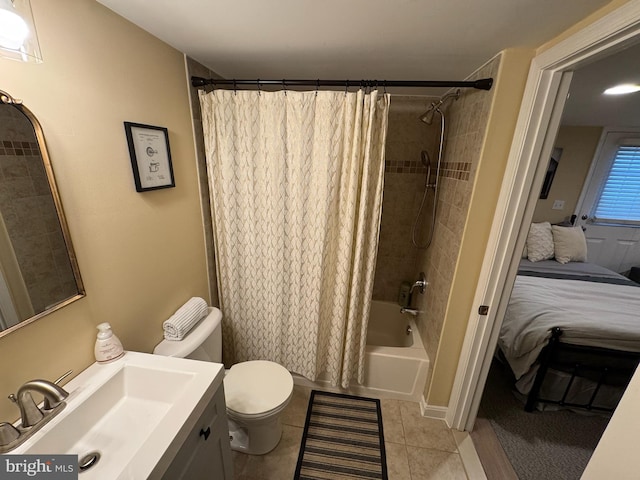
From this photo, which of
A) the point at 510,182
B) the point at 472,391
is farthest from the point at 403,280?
the point at 510,182

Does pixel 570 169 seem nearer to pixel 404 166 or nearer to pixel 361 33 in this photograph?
pixel 404 166

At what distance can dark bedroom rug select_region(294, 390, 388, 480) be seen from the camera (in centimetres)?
147

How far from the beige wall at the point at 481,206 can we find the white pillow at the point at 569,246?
2.40 meters

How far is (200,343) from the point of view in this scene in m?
1.37

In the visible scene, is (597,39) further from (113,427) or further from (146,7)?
(113,427)

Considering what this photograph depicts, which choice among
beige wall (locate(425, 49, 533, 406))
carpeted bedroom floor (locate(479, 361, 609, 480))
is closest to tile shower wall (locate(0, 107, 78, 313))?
beige wall (locate(425, 49, 533, 406))

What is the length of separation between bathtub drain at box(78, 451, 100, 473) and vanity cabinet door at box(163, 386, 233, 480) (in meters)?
0.26

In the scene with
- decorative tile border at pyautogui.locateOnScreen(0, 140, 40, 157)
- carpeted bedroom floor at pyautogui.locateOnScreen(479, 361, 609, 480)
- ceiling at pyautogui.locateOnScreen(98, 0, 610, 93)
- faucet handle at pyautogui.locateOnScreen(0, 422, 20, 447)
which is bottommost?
carpeted bedroom floor at pyautogui.locateOnScreen(479, 361, 609, 480)

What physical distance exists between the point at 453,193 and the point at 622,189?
3262 mm

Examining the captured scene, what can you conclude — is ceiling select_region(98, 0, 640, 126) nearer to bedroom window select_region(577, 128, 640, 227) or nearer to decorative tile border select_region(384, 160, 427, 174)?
decorative tile border select_region(384, 160, 427, 174)

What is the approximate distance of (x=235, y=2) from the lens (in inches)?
34.8

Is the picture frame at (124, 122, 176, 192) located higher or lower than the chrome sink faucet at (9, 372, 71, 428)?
higher

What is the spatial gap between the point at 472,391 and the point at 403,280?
3.39 ft

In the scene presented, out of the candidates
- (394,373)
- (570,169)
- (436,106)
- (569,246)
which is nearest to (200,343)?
(394,373)
